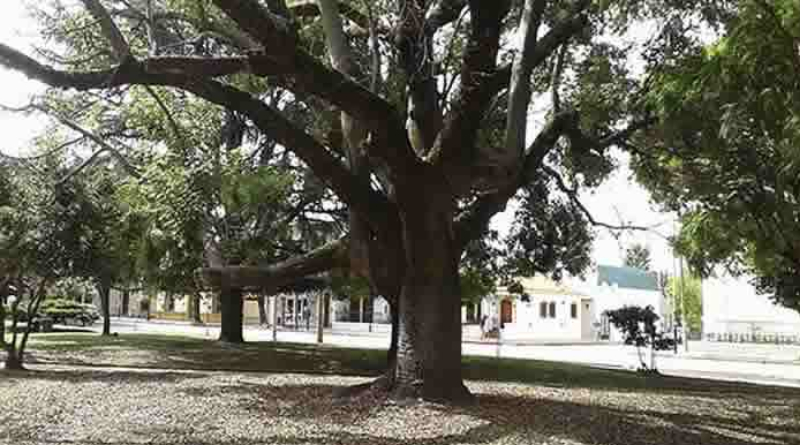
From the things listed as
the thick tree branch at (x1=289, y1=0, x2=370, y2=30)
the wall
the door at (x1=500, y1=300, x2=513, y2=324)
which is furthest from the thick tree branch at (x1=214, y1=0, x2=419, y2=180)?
the door at (x1=500, y1=300, x2=513, y2=324)

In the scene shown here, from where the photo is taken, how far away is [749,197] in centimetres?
636

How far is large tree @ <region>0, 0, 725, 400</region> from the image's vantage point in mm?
7641

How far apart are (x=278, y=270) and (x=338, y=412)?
2.66 metres

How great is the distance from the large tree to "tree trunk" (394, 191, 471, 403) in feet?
0.06

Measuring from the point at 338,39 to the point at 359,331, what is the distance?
40.6 m

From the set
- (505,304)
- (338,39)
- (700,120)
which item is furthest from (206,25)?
(505,304)

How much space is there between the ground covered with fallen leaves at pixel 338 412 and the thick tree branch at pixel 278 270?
5.35 feet

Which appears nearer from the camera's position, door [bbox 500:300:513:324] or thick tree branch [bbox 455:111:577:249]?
thick tree branch [bbox 455:111:577:249]

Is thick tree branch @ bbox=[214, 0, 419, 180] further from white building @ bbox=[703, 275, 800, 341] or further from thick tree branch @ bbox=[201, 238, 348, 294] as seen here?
white building @ bbox=[703, 275, 800, 341]

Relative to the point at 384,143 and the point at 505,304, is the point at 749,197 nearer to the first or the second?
the point at 384,143

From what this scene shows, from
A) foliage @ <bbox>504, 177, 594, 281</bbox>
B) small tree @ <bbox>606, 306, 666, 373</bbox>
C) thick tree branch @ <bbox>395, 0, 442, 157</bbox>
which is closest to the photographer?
thick tree branch @ <bbox>395, 0, 442, 157</bbox>

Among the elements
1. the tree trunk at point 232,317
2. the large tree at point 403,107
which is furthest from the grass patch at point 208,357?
the large tree at point 403,107

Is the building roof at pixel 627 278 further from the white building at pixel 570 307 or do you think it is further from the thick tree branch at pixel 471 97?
the thick tree branch at pixel 471 97

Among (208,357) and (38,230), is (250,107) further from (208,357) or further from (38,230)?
(208,357)
